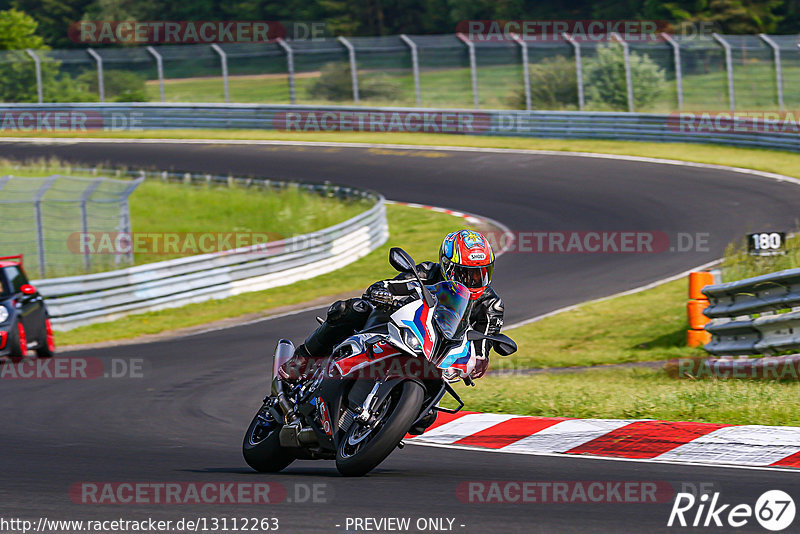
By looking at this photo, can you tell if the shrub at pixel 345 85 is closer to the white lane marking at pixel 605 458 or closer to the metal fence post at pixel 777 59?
the metal fence post at pixel 777 59

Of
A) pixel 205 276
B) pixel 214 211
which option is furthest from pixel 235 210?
pixel 205 276

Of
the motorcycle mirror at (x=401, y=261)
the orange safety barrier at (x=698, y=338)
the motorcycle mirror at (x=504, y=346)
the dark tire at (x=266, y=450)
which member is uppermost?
the motorcycle mirror at (x=401, y=261)

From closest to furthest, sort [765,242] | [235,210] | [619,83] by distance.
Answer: [765,242], [235,210], [619,83]

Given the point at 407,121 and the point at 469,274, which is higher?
the point at 469,274

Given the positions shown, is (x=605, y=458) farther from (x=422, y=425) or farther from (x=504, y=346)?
(x=422, y=425)

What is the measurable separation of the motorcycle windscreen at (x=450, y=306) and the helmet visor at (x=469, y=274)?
6.8 inches

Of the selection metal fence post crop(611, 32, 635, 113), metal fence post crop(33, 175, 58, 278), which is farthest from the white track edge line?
metal fence post crop(611, 32, 635, 113)

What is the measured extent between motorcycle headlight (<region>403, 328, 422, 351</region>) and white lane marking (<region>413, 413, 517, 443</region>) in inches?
96.1

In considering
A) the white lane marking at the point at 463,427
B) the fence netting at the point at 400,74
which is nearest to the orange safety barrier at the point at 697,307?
the white lane marking at the point at 463,427

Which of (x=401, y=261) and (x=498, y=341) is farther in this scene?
(x=498, y=341)

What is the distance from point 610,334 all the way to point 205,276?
308 inches

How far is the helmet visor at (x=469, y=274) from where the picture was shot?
699 centimetres

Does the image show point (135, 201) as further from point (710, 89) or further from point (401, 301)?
point (401, 301)

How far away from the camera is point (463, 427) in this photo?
29.5 feet
